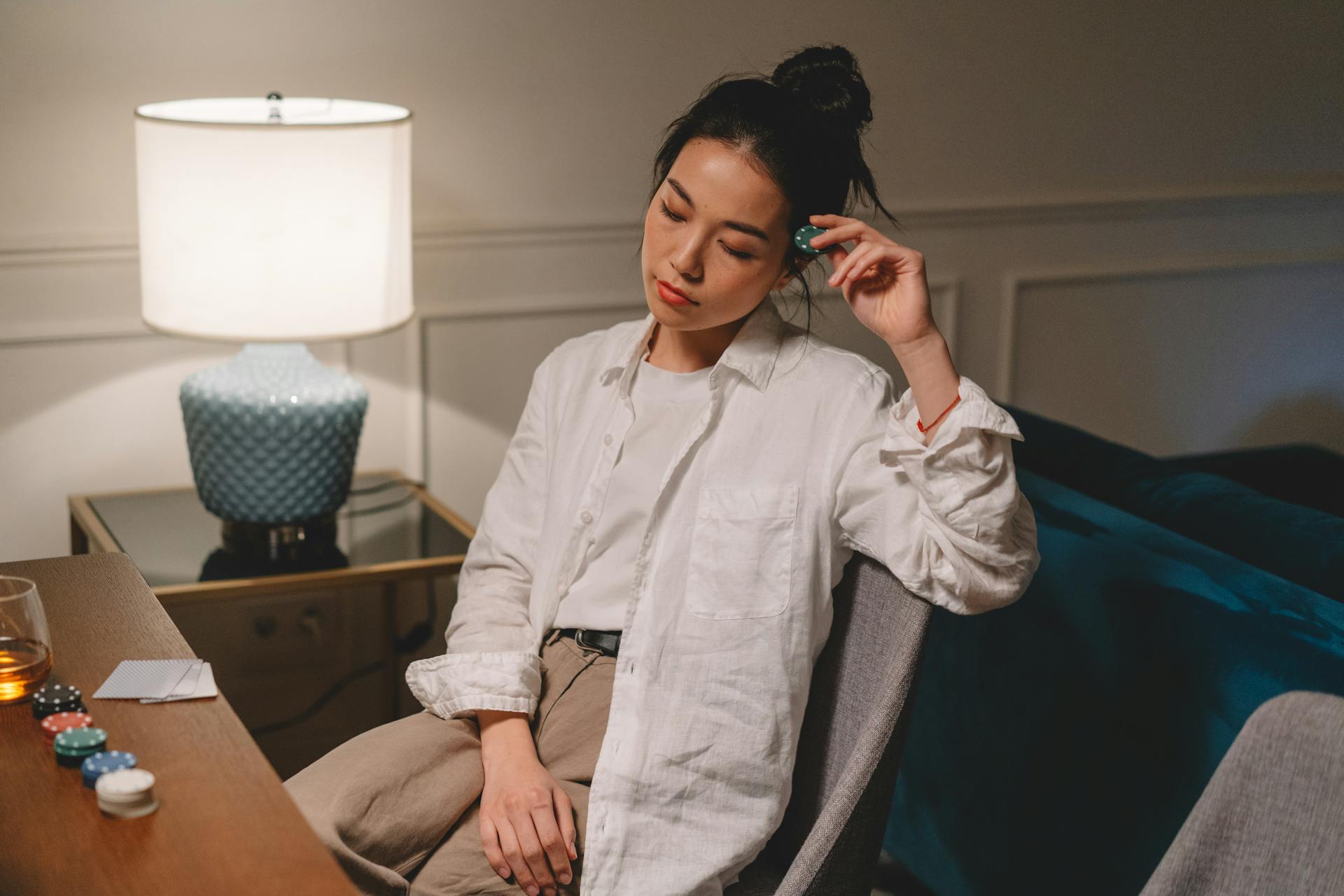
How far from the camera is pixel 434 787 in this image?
1.29m

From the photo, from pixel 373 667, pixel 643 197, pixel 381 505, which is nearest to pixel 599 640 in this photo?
pixel 381 505

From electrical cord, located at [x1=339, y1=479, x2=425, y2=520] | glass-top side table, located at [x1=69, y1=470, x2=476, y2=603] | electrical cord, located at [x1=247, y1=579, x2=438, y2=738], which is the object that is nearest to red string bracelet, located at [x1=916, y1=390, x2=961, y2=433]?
glass-top side table, located at [x1=69, y1=470, x2=476, y2=603]

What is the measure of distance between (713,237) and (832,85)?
0.64ft

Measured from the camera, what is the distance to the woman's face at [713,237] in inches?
53.7

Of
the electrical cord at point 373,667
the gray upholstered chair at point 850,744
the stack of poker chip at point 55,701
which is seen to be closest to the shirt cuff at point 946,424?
the gray upholstered chair at point 850,744

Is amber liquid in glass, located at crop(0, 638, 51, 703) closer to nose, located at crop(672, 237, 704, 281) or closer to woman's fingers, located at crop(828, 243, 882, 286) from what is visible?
nose, located at crop(672, 237, 704, 281)

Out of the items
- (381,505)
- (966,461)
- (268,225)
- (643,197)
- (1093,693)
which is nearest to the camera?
(966,461)

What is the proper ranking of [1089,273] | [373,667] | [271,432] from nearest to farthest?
[271,432], [373,667], [1089,273]

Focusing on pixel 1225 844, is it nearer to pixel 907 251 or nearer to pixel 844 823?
pixel 844 823

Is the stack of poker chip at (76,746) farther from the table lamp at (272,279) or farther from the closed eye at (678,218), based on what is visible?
the table lamp at (272,279)

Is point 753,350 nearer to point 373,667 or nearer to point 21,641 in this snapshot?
point 21,641

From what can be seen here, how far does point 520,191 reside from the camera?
2.43 metres

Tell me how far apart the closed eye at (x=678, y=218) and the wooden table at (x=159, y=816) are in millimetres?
641

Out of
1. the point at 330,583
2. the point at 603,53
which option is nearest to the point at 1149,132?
the point at 603,53
